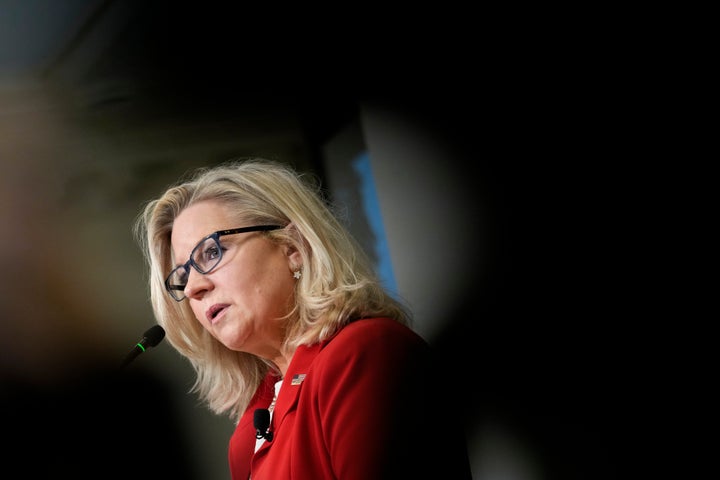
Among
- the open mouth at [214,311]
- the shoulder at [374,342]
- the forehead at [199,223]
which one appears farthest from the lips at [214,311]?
the shoulder at [374,342]

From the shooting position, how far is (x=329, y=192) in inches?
80.2

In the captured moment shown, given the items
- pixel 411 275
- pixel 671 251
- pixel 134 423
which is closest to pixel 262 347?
pixel 134 423

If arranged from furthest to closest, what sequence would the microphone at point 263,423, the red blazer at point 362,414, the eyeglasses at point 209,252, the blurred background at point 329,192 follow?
the blurred background at point 329,192, the eyeglasses at point 209,252, the microphone at point 263,423, the red blazer at point 362,414

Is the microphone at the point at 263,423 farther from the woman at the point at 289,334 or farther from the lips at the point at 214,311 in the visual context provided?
the lips at the point at 214,311

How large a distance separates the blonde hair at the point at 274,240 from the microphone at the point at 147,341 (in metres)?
0.03

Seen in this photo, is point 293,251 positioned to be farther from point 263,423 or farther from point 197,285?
point 263,423

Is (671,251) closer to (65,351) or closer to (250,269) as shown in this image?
(250,269)

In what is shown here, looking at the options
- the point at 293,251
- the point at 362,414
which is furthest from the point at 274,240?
the point at 362,414

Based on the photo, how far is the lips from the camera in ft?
5.24

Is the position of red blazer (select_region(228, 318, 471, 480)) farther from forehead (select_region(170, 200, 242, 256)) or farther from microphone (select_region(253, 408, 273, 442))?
forehead (select_region(170, 200, 242, 256))

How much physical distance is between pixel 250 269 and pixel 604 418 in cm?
95

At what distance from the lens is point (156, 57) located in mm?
2053

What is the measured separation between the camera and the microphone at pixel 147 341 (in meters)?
1.67

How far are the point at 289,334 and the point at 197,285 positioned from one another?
215 mm
